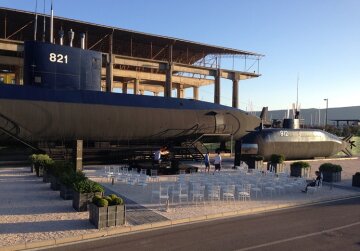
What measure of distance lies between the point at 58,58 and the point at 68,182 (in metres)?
11.4

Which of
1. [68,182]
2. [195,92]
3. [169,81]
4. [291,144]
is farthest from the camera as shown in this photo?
[195,92]

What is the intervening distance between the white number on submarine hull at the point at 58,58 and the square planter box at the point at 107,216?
46.0 ft

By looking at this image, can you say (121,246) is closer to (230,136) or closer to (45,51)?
(45,51)

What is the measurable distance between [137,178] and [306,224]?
29.0 ft

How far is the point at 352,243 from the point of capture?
10594mm

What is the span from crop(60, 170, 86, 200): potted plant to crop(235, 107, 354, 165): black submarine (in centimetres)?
1500

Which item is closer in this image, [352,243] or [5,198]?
[352,243]

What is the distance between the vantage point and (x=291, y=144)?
106 ft

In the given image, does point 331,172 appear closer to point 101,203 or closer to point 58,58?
point 101,203

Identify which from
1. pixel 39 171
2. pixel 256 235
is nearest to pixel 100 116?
pixel 39 171

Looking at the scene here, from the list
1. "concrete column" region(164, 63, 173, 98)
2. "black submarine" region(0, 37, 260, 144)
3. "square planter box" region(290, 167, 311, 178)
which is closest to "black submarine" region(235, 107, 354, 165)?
"square planter box" region(290, 167, 311, 178)

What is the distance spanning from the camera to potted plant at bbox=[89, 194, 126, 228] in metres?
11.1

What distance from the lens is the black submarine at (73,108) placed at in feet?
71.7

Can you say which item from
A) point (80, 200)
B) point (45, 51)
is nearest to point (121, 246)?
point (80, 200)
